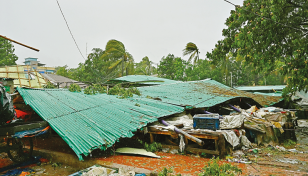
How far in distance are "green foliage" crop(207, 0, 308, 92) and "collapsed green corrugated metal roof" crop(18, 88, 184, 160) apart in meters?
3.94

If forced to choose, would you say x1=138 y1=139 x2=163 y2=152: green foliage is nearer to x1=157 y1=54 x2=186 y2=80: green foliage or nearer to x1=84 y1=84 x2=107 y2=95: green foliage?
x1=84 y1=84 x2=107 y2=95: green foliage

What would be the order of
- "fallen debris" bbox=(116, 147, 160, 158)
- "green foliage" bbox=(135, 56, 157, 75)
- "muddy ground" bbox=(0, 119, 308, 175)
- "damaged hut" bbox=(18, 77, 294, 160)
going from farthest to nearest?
"green foliage" bbox=(135, 56, 157, 75) < "fallen debris" bbox=(116, 147, 160, 158) < "damaged hut" bbox=(18, 77, 294, 160) < "muddy ground" bbox=(0, 119, 308, 175)

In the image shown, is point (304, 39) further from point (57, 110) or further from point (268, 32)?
point (57, 110)

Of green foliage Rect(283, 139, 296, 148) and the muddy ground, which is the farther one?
green foliage Rect(283, 139, 296, 148)

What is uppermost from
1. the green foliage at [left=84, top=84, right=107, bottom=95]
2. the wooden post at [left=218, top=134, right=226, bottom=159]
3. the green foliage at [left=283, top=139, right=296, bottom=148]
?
the green foliage at [left=84, top=84, right=107, bottom=95]

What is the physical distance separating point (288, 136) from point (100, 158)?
860cm

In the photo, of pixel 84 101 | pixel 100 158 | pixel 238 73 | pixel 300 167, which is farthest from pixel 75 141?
pixel 238 73

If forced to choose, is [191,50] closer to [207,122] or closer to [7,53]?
[207,122]

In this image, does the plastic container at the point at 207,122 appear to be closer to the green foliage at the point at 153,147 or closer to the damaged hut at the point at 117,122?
the damaged hut at the point at 117,122

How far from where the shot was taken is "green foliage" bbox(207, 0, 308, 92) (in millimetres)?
7156

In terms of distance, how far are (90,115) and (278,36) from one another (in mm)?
7499

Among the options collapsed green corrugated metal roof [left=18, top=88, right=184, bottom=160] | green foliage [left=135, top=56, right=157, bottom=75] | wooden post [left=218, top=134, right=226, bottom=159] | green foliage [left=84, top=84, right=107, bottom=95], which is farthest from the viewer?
green foliage [left=135, top=56, right=157, bottom=75]

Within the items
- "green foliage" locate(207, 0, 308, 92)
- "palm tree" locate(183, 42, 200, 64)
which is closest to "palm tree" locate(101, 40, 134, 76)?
"palm tree" locate(183, 42, 200, 64)

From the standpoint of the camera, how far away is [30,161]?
6.41 meters
